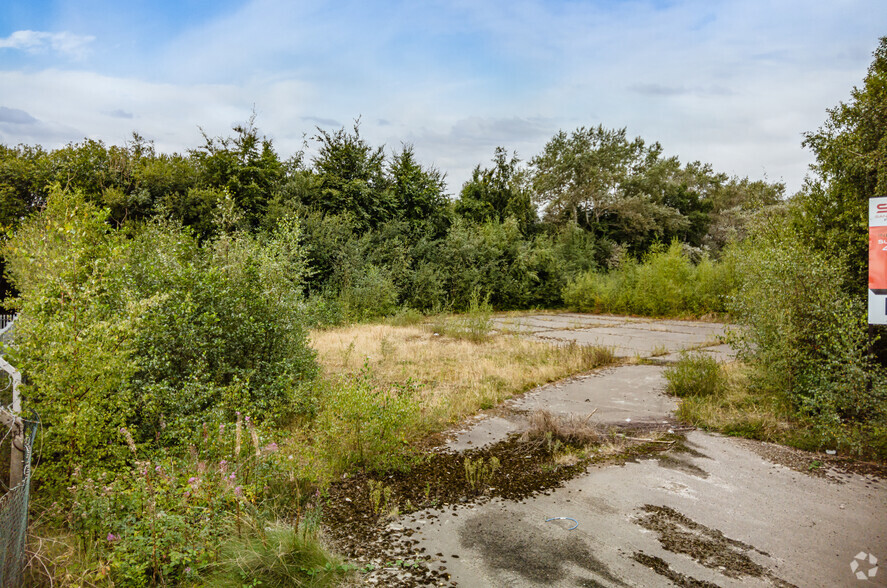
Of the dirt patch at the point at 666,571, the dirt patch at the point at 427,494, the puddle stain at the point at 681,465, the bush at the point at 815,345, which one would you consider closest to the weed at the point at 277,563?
the dirt patch at the point at 427,494

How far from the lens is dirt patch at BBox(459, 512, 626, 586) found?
2.85 m

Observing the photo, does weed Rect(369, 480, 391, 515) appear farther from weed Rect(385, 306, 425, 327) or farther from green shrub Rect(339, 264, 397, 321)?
green shrub Rect(339, 264, 397, 321)

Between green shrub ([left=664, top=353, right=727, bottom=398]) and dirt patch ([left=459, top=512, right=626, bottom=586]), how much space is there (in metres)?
4.47

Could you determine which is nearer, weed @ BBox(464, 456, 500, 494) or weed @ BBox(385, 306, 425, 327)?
weed @ BBox(464, 456, 500, 494)

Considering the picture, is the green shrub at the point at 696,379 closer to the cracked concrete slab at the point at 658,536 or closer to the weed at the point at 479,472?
the cracked concrete slab at the point at 658,536

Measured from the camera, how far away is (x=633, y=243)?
31.0 meters

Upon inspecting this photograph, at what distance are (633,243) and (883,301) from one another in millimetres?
27782

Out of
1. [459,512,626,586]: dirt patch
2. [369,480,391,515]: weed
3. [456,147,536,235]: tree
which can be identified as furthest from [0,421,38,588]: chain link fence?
[456,147,536,235]: tree

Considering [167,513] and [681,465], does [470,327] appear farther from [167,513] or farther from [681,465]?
[167,513]

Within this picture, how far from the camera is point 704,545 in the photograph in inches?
123

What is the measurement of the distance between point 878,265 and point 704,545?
11.7 feet

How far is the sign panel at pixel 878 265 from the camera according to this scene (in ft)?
15.3

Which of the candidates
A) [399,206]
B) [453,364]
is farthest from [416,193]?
[453,364]

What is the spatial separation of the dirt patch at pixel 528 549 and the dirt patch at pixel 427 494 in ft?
0.08
